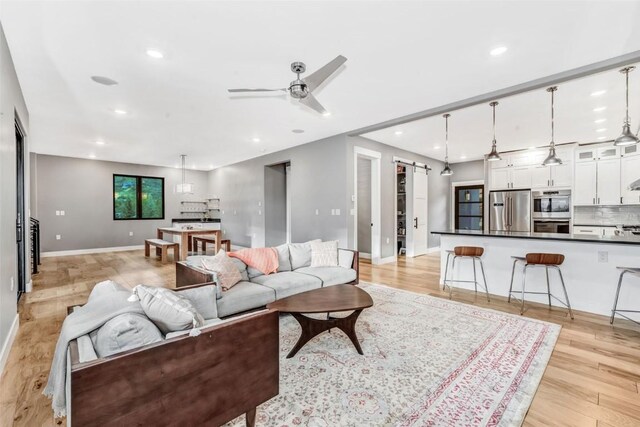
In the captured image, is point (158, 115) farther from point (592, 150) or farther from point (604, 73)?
point (592, 150)

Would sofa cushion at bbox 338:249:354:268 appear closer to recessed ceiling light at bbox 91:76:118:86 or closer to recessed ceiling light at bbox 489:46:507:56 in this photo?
recessed ceiling light at bbox 489:46:507:56

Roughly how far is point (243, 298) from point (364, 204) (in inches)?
185

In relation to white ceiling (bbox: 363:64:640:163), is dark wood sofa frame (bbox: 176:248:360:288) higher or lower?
lower

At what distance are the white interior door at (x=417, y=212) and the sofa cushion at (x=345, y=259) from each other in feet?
12.6

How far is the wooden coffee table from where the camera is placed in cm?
236

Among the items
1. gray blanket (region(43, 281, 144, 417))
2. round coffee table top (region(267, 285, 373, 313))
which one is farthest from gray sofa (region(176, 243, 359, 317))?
gray blanket (region(43, 281, 144, 417))

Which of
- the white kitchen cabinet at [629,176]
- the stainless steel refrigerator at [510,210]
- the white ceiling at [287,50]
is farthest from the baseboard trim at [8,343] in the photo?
the white kitchen cabinet at [629,176]

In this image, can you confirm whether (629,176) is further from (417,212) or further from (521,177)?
(417,212)

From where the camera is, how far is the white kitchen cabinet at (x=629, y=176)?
551cm

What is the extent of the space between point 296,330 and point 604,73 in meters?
4.20

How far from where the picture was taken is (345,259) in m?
4.06

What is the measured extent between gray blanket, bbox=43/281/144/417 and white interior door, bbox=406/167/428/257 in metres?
6.65

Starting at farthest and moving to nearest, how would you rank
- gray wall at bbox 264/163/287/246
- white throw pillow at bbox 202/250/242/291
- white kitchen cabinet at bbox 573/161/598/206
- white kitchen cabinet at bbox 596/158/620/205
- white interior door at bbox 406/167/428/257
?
gray wall at bbox 264/163/287/246 < white interior door at bbox 406/167/428/257 < white kitchen cabinet at bbox 573/161/598/206 < white kitchen cabinet at bbox 596/158/620/205 < white throw pillow at bbox 202/250/242/291

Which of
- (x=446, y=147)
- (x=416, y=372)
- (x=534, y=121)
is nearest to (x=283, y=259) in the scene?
(x=416, y=372)
